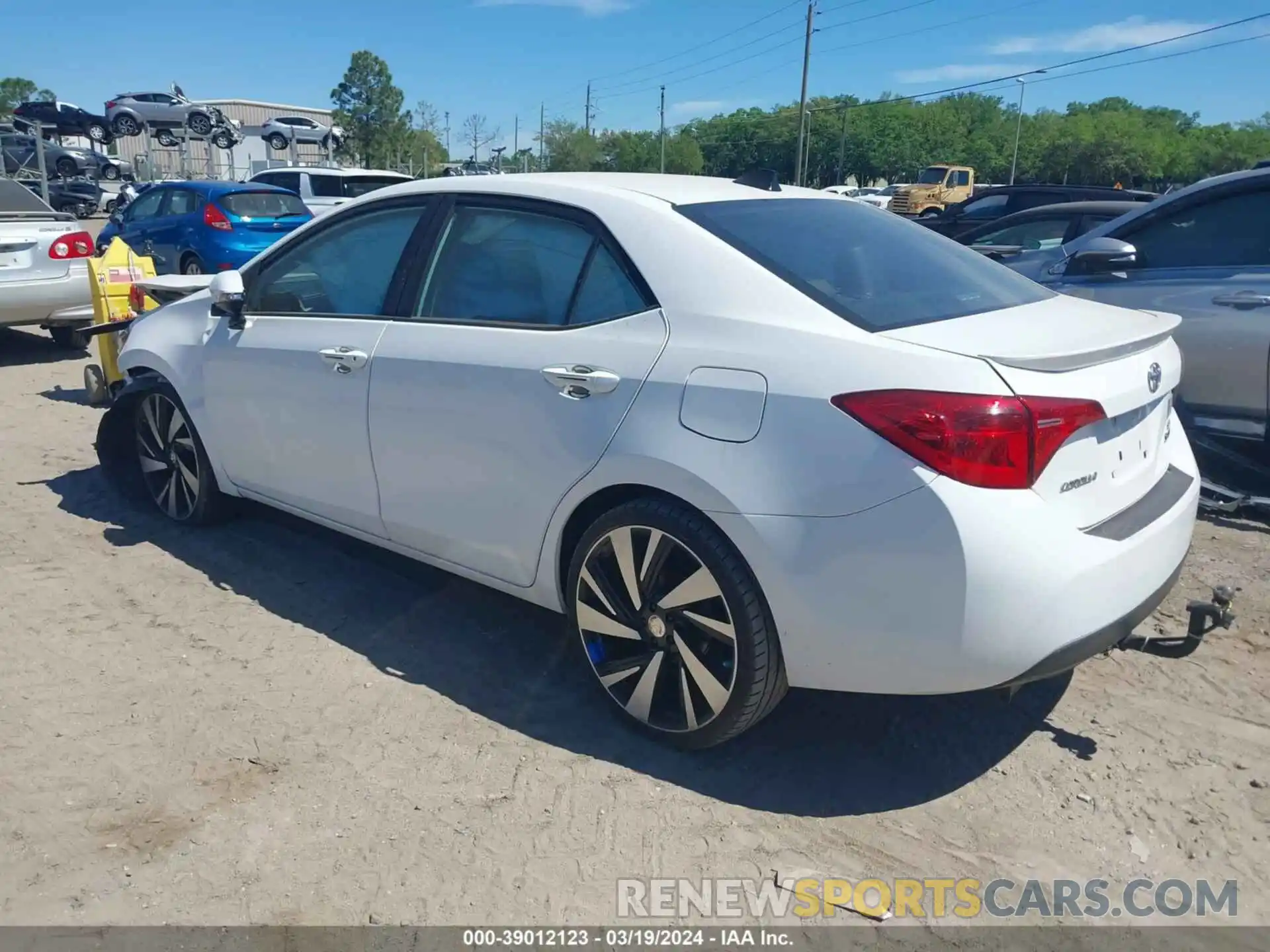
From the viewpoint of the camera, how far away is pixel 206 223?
1262 cm

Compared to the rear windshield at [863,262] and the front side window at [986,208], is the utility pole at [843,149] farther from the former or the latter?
the rear windshield at [863,262]

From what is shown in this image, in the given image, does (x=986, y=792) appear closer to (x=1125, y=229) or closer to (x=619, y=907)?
(x=619, y=907)

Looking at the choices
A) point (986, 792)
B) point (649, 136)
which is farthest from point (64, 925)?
point (649, 136)

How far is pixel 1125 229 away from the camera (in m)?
5.74

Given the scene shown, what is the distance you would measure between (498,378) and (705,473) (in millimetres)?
882

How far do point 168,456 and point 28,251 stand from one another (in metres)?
5.14

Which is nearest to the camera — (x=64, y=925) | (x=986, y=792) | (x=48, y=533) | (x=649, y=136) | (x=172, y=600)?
(x=64, y=925)

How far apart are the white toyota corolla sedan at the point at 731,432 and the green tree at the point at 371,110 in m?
66.7

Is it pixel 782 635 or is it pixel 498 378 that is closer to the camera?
pixel 782 635

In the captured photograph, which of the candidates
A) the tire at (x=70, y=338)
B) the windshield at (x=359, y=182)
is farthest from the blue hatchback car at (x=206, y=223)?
the windshield at (x=359, y=182)

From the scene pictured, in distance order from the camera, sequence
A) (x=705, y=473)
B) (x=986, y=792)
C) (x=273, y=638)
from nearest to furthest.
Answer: (x=705, y=473) → (x=986, y=792) → (x=273, y=638)

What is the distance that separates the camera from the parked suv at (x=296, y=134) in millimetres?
40625

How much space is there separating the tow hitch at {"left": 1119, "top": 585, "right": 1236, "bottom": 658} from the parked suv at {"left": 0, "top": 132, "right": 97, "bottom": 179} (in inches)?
1102

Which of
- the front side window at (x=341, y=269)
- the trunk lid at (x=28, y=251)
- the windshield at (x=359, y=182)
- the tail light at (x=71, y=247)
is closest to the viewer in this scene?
the front side window at (x=341, y=269)
